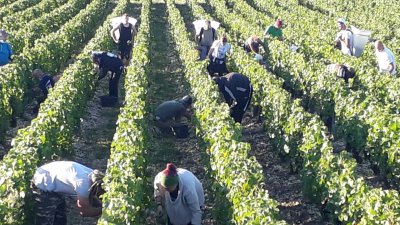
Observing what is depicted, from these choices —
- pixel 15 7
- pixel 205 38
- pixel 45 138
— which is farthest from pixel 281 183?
pixel 15 7

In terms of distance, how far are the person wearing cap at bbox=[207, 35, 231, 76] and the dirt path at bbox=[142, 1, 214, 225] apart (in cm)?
94

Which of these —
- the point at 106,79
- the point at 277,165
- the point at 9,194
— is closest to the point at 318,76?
the point at 277,165

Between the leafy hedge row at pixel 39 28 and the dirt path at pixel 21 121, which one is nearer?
the dirt path at pixel 21 121

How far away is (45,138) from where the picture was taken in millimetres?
9711

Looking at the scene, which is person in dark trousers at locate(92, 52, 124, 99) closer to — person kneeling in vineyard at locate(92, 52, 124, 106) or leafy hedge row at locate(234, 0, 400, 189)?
person kneeling in vineyard at locate(92, 52, 124, 106)

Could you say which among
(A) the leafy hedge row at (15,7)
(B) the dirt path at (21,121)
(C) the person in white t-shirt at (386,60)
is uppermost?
(C) the person in white t-shirt at (386,60)

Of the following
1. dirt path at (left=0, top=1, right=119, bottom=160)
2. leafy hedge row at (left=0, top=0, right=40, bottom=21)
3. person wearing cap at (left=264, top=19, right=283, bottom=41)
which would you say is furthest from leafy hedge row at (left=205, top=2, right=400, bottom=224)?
leafy hedge row at (left=0, top=0, right=40, bottom=21)

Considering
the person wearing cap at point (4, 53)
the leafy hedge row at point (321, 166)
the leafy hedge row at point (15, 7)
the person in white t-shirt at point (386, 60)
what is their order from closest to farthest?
1. the leafy hedge row at point (321, 166)
2. the person wearing cap at point (4, 53)
3. the person in white t-shirt at point (386, 60)
4. the leafy hedge row at point (15, 7)

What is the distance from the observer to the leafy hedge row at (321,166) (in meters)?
→ 7.71

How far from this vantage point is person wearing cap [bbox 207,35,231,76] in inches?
614

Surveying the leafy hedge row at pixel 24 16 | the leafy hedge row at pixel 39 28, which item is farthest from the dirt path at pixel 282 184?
the leafy hedge row at pixel 24 16

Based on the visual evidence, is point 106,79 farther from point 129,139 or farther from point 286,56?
point 129,139

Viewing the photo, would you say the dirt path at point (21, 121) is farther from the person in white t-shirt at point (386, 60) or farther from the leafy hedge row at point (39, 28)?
the person in white t-shirt at point (386, 60)

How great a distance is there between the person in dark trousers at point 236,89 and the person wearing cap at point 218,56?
3041 millimetres
